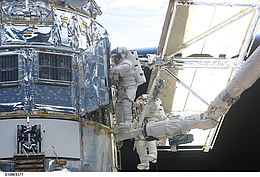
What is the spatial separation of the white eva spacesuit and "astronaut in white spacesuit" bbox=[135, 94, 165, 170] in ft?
0.97

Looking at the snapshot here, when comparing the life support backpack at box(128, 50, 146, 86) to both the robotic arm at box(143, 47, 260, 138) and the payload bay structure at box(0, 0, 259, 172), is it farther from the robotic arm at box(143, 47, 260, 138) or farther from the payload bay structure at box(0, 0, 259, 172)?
the robotic arm at box(143, 47, 260, 138)

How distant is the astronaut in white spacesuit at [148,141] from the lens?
6402 mm

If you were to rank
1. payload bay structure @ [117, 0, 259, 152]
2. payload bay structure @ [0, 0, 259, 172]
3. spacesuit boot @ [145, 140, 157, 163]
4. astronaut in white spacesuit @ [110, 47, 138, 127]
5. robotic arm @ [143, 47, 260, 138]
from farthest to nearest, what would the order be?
payload bay structure @ [117, 0, 259, 152], spacesuit boot @ [145, 140, 157, 163], astronaut in white spacesuit @ [110, 47, 138, 127], payload bay structure @ [0, 0, 259, 172], robotic arm @ [143, 47, 260, 138]

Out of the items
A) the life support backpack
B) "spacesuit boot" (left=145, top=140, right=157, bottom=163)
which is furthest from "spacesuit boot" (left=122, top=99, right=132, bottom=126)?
"spacesuit boot" (left=145, top=140, right=157, bottom=163)

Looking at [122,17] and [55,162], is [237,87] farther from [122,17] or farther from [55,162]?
[122,17]

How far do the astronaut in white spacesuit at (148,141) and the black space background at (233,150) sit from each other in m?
2.17

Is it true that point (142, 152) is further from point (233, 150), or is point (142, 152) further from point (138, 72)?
point (233, 150)

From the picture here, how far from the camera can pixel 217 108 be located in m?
5.58

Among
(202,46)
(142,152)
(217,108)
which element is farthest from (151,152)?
(202,46)

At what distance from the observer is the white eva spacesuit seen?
6234mm

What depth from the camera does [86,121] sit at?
18.9 feet

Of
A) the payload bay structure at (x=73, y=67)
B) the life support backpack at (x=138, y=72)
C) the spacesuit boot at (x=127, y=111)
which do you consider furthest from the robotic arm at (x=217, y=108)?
the life support backpack at (x=138, y=72)

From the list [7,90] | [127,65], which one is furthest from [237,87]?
[7,90]

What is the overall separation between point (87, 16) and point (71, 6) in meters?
0.21
